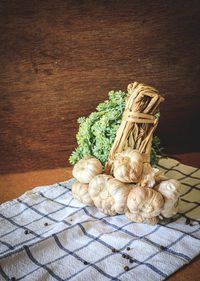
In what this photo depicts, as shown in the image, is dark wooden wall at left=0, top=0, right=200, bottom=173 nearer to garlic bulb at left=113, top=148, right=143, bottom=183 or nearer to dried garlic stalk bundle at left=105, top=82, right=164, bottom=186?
dried garlic stalk bundle at left=105, top=82, right=164, bottom=186

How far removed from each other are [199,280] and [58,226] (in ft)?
1.56

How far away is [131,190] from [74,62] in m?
0.79

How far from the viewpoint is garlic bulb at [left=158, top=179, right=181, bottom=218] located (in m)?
0.86

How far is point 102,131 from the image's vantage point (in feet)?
3.58

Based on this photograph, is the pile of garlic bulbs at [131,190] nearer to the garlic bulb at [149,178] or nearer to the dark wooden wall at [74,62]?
the garlic bulb at [149,178]

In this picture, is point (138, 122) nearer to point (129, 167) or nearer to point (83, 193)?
point (129, 167)

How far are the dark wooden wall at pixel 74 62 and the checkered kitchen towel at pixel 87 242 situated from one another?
459mm

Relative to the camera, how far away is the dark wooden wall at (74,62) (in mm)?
1305

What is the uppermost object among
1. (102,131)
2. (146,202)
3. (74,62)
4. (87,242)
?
(74,62)

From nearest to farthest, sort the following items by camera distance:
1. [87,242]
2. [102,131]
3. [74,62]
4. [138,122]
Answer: [87,242]
[138,122]
[102,131]
[74,62]

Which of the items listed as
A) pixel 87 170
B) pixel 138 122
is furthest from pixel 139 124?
pixel 87 170

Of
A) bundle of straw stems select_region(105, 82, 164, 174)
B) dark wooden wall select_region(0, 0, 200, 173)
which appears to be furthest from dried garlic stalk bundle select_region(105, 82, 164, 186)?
dark wooden wall select_region(0, 0, 200, 173)

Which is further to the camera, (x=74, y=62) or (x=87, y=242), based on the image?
(x=74, y=62)

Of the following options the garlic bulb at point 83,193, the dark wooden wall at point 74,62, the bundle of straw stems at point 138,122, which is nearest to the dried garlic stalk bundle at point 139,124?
the bundle of straw stems at point 138,122
